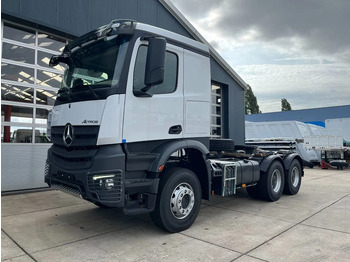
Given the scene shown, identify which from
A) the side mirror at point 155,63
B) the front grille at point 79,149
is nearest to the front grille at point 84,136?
the front grille at point 79,149

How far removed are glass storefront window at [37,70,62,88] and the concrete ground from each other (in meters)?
3.09

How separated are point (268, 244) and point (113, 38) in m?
3.42

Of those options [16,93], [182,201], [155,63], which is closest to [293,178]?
[182,201]

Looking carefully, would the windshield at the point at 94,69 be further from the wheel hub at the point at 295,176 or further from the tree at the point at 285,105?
the tree at the point at 285,105

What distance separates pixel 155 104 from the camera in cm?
399

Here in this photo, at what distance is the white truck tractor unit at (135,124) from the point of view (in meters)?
3.57

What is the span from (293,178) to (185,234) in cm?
411

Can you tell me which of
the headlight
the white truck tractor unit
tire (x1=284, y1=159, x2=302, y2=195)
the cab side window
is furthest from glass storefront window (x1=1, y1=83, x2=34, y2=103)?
tire (x1=284, y1=159, x2=302, y2=195)

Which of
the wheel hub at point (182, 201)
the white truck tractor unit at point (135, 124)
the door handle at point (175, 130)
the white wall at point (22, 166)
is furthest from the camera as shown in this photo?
the white wall at point (22, 166)

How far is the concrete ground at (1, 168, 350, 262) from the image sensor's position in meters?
3.41

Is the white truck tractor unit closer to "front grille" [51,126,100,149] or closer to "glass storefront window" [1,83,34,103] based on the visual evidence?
"front grille" [51,126,100,149]

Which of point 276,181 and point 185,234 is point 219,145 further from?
point 185,234

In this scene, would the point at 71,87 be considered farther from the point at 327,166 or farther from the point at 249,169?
the point at 327,166

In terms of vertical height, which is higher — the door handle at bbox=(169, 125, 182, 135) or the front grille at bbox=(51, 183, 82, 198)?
the door handle at bbox=(169, 125, 182, 135)
